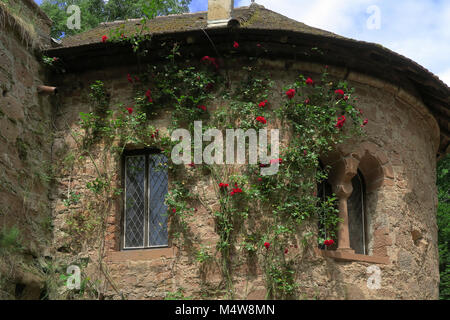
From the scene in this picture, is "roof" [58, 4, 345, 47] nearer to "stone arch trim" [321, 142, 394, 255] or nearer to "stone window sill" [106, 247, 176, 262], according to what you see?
"stone arch trim" [321, 142, 394, 255]

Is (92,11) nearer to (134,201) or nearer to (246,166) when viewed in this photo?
(134,201)

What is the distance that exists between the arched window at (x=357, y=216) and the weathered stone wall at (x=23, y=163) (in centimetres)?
407

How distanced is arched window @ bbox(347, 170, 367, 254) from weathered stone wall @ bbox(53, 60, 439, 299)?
14cm

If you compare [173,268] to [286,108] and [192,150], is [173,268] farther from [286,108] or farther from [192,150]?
[286,108]

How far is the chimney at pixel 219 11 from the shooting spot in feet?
26.5

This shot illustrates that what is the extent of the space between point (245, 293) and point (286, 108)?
2.41 metres

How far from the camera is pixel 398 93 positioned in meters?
8.95

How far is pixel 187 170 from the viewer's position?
788cm

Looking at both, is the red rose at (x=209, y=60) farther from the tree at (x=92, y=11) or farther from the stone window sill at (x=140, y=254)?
the tree at (x=92, y=11)

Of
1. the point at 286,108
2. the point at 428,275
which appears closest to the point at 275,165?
the point at 286,108

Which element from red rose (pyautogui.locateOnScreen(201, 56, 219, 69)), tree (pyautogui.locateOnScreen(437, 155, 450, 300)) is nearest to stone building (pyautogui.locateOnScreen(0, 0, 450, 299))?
red rose (pyautogui.locateOnScreen(201, 56, 219, 69))

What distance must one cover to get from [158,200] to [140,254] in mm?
769
